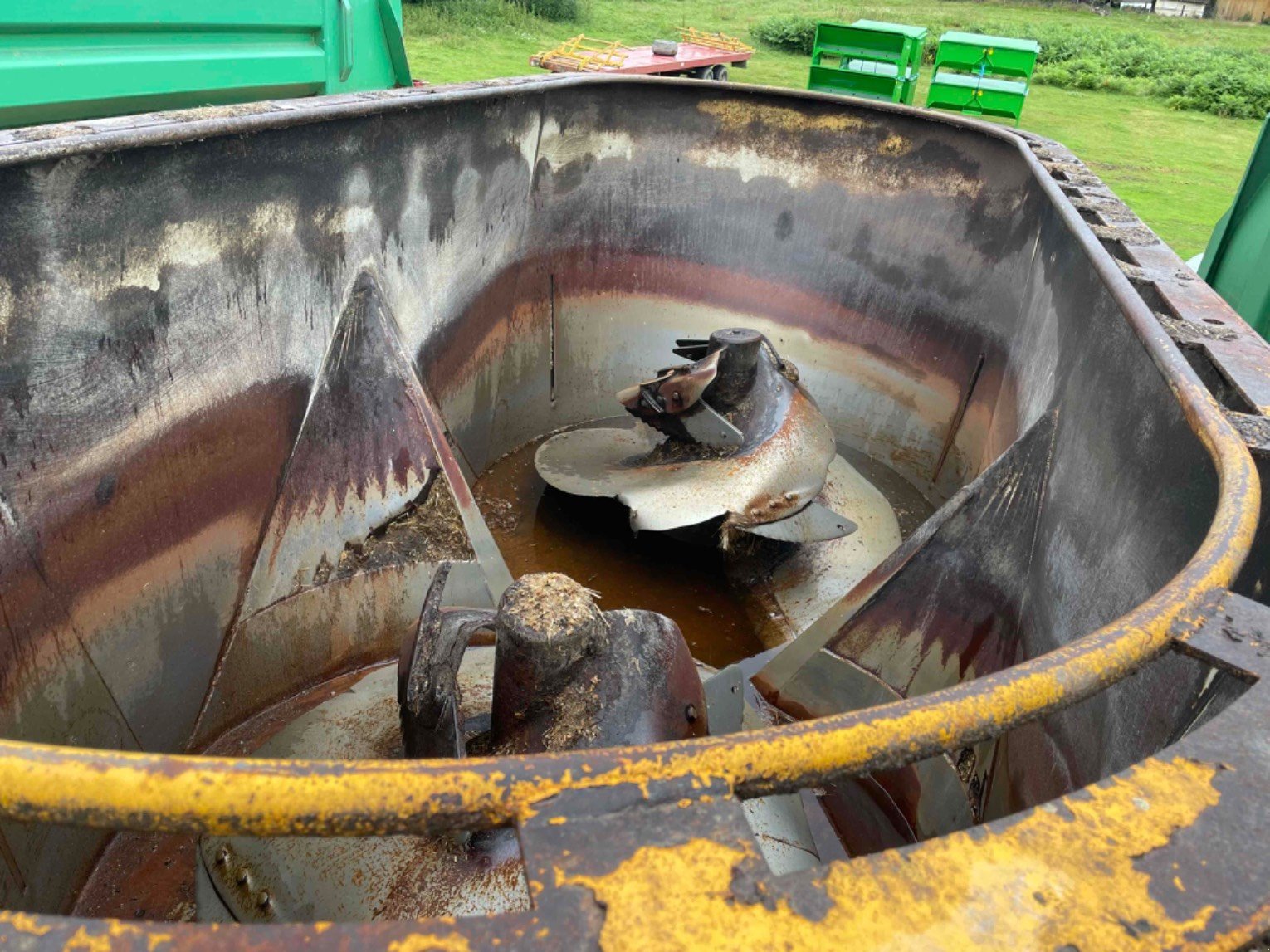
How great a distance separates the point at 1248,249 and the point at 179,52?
5371 mm

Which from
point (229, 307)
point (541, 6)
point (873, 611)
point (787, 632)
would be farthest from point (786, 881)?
point (541, 6)

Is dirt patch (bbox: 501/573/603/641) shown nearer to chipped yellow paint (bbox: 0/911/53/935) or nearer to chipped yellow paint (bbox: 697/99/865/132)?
chipped yellow paint (bbox: 0/911/53/935)

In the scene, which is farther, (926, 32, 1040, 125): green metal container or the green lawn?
(926, 32, 1040, 125): green metal container

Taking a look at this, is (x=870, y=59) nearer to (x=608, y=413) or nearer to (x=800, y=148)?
(x=800, y=148)

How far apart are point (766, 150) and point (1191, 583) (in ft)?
14.3

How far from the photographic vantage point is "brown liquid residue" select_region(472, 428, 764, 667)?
140 inches

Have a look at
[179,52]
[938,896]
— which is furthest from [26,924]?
[179,52]

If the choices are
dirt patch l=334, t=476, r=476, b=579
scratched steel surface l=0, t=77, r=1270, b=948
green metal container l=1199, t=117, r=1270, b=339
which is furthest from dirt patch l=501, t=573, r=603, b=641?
green metal container l=1199, t=117, r=1270, b=339

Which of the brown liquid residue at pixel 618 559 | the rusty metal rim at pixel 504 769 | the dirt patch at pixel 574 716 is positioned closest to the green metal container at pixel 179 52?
the brown liquid residue at pixel 618 559

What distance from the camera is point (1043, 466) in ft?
8.34

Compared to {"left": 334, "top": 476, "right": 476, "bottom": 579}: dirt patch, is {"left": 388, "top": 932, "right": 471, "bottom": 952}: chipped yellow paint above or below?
above

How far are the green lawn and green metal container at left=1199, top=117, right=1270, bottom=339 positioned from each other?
12.8 ft

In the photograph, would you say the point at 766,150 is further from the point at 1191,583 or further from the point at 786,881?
the point at 786,881

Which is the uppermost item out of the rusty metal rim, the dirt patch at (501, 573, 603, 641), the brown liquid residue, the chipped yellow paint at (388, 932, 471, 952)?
the rusty metal rim
